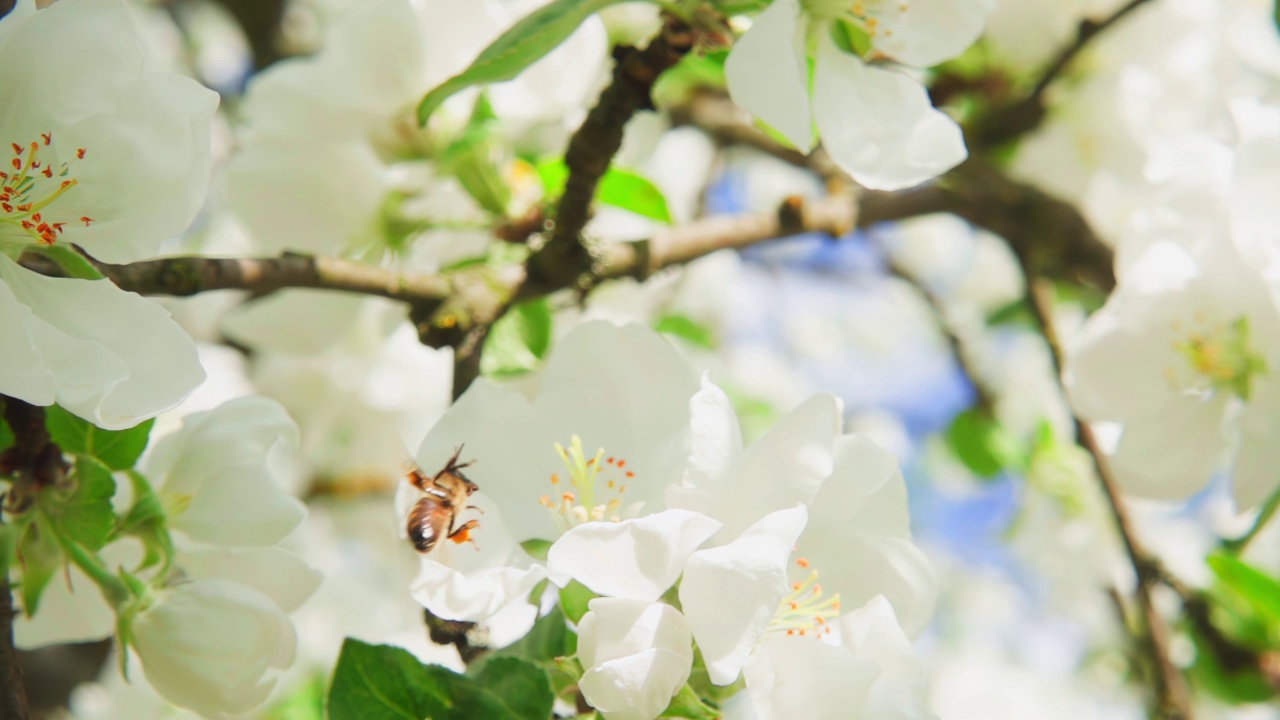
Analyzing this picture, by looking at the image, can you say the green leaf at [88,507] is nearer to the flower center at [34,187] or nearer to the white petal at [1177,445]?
the flower center at [34,187]

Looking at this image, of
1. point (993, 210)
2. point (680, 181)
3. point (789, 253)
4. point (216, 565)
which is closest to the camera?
point (216, 565)

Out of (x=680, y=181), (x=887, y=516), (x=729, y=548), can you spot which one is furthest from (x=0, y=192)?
(x=680, y=181)

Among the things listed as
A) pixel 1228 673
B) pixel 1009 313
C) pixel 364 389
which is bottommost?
pixel 1228 673

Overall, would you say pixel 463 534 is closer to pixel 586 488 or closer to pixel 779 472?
pixel 586 488

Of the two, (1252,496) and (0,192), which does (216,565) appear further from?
(1252,496)

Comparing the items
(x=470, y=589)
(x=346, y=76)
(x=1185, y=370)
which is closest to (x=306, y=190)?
(x=346, y=76)

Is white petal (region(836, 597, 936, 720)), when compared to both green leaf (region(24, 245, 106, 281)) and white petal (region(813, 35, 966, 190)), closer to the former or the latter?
white petal (region(813, 35, 966, 190))
